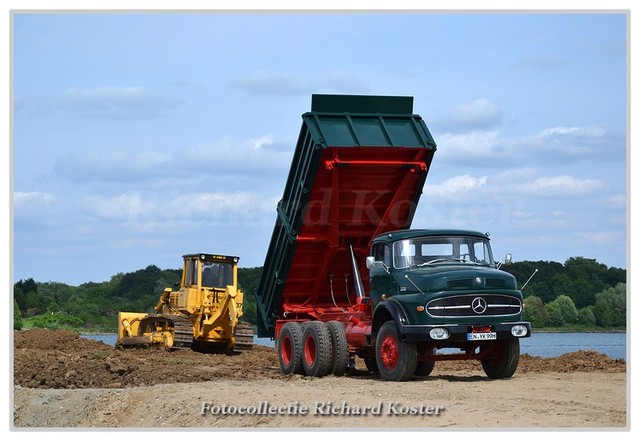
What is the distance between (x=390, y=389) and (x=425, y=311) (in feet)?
5.21

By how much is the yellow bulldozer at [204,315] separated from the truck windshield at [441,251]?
1113 centimetres

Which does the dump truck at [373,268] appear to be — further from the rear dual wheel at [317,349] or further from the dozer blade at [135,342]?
the dozer blade at [135,342]

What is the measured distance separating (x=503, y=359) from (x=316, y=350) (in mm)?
3361

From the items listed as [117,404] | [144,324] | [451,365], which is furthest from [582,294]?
[117,404]

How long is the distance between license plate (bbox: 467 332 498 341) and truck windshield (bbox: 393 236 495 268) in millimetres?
1599

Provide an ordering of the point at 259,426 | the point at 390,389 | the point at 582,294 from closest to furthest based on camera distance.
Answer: the point at 259,426 < the point at 390,389 < the point at 582,294

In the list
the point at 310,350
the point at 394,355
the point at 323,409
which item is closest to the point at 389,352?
the point at 394,355

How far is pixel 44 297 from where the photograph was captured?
4394 cm

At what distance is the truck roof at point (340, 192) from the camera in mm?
18750

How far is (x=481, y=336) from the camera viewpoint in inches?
650

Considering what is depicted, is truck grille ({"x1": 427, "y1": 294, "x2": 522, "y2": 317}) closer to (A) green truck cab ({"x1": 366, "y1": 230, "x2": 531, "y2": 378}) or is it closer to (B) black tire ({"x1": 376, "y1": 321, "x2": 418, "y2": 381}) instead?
(A) green truck cab ({"x1": 366, "y1": 230, "x2": 531, "y2": 378})

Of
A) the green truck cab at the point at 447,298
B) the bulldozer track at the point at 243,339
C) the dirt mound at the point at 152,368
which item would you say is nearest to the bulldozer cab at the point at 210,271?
the bulldozer track at the point at 243,339

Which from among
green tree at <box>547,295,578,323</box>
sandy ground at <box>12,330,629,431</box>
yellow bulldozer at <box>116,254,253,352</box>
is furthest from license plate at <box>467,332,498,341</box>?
green tree at <box>547,295,578,323</box>

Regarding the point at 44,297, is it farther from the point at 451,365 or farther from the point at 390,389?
the point at 390,389
